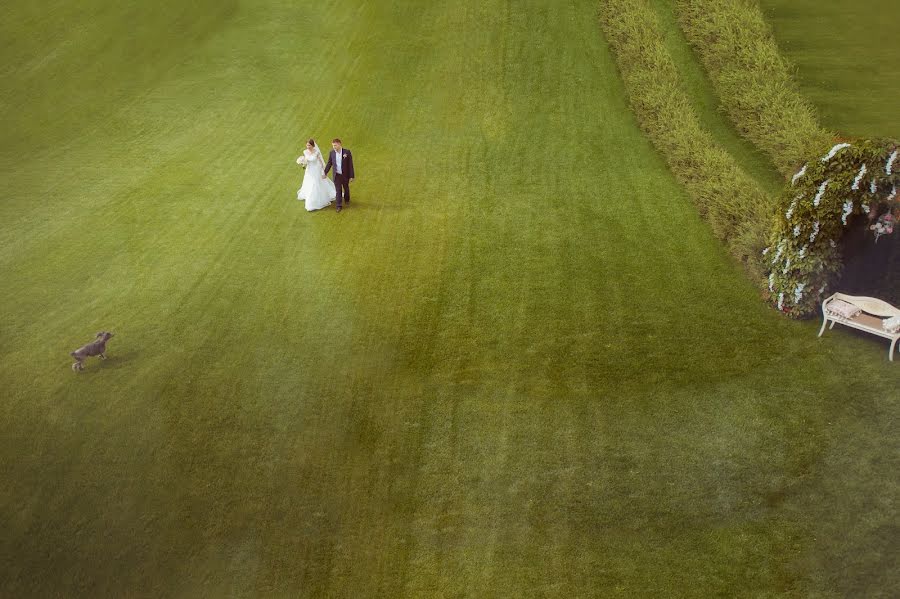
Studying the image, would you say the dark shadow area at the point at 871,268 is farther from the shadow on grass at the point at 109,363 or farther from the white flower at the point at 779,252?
the shadow on grass at the point at 109,363

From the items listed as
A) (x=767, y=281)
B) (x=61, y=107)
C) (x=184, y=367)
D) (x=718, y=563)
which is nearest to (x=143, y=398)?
(x=184, y=367)

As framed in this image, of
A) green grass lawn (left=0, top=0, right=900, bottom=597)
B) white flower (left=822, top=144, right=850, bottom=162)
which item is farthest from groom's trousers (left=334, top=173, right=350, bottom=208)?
white flower (left=822, top=144, right=850, bottom=162)

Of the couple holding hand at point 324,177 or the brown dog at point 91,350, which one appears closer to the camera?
the brown dog at point 91,350

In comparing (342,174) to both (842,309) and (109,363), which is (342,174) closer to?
(109,363)

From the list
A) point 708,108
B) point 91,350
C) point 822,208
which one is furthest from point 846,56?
point 91,350

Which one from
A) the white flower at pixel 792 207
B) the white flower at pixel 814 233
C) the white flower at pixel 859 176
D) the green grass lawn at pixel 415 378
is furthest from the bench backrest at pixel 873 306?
the white flower at pixel 859 176

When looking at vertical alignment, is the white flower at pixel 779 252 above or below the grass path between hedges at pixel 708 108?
below
